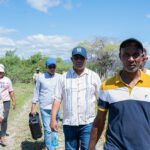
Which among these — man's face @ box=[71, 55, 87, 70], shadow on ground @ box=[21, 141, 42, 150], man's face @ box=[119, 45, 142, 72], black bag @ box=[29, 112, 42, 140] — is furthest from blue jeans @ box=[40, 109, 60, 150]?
man's face @ box=[119, 45, 142, 72]

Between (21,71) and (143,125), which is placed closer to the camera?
(143,125)

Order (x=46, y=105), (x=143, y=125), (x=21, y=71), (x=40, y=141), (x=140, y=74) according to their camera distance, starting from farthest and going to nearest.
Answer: (x=21, y=71) < (x=40, y=141) < (x=46, y=105) < (x=140, y=74) < (x=143, y=125)

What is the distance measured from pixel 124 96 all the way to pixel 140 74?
0.29m

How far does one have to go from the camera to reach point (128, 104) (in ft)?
6.93

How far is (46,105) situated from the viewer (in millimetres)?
4973

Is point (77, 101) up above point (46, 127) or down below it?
above

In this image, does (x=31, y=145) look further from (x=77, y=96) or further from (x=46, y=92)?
(x=77, y=96)

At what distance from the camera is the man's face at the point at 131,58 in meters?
2.21

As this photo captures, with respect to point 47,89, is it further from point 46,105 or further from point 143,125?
point 143,125

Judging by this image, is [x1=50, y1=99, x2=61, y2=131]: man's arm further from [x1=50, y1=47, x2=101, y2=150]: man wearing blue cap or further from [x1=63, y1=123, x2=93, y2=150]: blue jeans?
[x1=63, y1=123, x2=93, y2=150]: blue jeans

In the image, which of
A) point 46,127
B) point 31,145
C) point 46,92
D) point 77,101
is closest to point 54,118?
point 77,101

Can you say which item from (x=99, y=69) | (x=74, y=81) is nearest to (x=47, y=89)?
(x=74, y=81)

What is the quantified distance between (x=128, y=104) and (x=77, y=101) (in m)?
1.42

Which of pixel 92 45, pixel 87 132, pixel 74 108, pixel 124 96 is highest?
pixel 92 45
